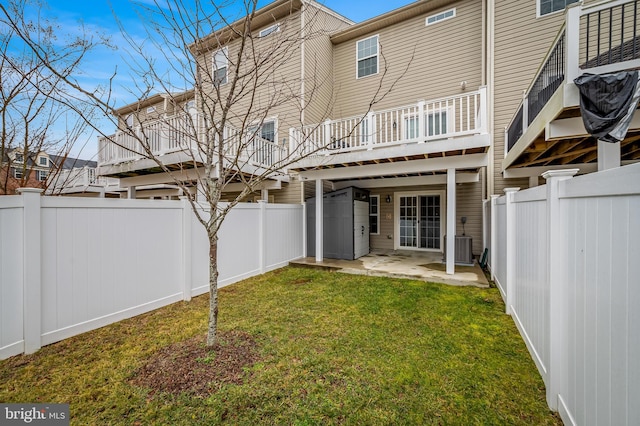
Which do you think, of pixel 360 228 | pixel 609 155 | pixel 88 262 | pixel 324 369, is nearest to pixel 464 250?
pixel 360 228

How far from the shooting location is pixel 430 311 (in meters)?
4.31

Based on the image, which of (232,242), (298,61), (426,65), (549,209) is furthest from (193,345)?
(426,65)

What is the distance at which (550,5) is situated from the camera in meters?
7.33

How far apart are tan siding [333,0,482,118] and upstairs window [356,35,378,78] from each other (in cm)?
20

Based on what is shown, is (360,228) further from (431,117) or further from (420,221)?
(431,117)

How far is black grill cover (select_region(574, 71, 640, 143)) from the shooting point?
285 centimetres

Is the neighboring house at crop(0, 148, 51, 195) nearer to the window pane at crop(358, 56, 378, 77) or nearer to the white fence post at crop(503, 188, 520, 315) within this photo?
the white fence post at crop(503, 188, 520, 315)

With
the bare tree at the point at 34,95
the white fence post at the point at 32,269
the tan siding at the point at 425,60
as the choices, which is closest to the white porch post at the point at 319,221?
the tan siding at the point at 425,60

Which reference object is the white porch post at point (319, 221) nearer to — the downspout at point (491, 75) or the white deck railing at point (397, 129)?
the white deck railing at point (397, 129)

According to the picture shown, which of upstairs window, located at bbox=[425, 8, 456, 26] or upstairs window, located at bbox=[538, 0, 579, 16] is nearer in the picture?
upstairs window, located at bbox=[538, 0, 579, 16]

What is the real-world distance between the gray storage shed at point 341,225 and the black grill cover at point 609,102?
5.48m

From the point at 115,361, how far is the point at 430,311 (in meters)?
4.23

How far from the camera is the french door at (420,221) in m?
9.34

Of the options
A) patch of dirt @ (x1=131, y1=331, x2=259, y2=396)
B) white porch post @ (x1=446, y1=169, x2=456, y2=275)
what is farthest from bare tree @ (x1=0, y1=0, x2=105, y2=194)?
white porch post @ (x1=446, y1=169, x2=456, y2=275)
